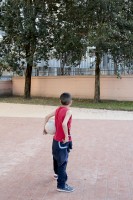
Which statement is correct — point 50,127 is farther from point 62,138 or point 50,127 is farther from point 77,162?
point 77,162

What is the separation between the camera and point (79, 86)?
79.3 ft

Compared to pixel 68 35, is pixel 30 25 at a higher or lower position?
higher

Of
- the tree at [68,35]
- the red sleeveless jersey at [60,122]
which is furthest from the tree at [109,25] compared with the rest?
the red sleeveless jersey at [60,122]

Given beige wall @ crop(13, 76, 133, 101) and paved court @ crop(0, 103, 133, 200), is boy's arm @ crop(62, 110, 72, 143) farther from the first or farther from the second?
beige wall @ crop(13, 76, 133, 101)

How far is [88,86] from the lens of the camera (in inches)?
930

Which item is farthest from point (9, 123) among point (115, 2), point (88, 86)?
point (88, 86)

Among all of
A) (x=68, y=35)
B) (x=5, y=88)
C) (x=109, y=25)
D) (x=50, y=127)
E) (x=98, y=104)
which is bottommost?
(x=98, y=104)

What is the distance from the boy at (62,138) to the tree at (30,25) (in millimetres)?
15887

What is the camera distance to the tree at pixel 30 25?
69.3ft

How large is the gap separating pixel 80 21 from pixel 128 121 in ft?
26.2

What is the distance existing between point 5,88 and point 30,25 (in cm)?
878

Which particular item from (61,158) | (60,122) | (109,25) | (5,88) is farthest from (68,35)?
(61,158)

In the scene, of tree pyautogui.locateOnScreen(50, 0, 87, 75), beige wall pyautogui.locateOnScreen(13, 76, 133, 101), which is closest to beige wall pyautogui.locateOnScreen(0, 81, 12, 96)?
beige wall pyautogui.locateOnScreen(13, 76, 133, 101)

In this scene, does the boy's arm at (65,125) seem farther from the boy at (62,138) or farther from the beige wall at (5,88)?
the beige wall at (5,88)
